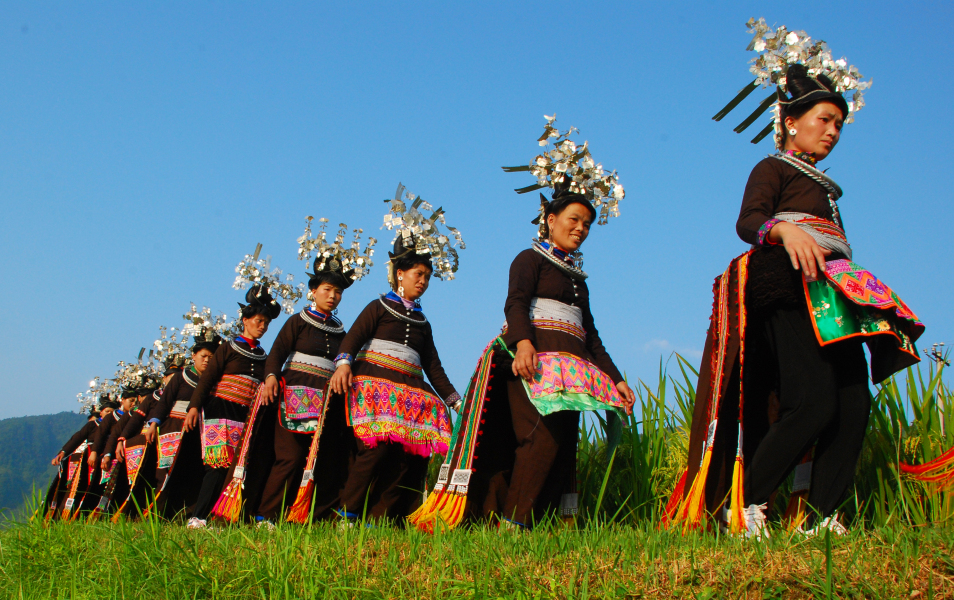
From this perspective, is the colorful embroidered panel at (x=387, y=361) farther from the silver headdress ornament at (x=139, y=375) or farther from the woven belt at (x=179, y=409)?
the silver headdress ornament at (x=139, y=375)

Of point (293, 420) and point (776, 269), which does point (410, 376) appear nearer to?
point (293, 420)

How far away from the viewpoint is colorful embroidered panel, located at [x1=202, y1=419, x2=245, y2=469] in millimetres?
6391

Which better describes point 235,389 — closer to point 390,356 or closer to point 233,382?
point 233,382

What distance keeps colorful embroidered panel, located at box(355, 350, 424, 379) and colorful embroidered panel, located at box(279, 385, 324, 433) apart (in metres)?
0.66

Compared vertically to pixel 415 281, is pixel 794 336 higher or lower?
lower

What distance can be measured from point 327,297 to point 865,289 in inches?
Answer: 162

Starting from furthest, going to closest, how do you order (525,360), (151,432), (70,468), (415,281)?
(70,468)
(151,432)
(415,281)
(525,360)

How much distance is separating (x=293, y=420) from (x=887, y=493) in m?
3.77

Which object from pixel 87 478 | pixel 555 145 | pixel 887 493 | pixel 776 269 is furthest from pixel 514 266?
pixel 87 478

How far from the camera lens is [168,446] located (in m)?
→ 7.54

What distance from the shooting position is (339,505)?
18.2 ft

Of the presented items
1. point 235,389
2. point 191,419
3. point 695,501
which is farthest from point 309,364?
point 695,501

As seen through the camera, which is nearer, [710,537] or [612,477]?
[710,537]

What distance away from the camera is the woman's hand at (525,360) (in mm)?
3656
